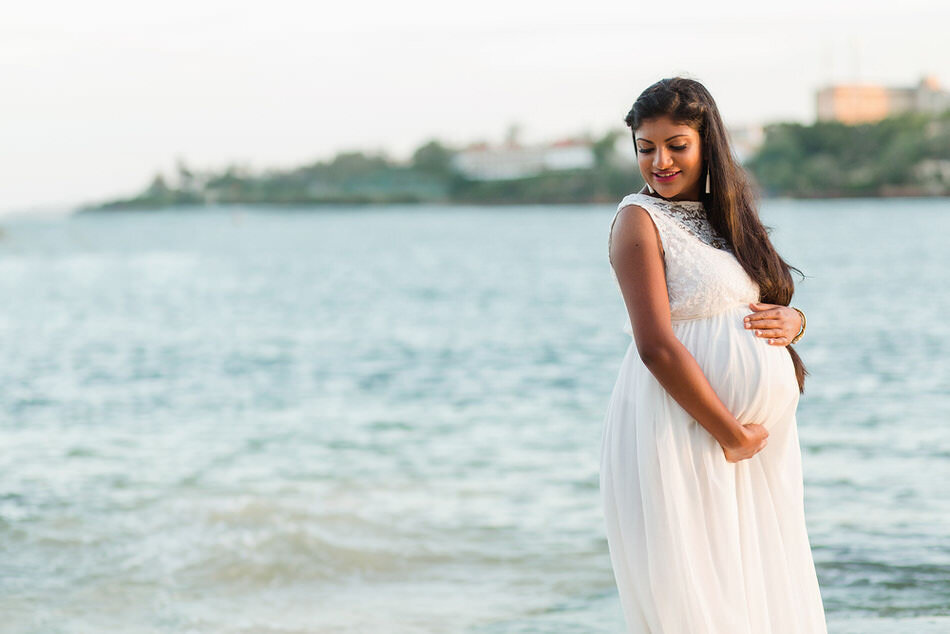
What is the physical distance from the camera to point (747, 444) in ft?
8.46

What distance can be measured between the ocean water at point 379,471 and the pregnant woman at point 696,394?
0.65 metres

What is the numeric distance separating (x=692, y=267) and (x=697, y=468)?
0.46 metres

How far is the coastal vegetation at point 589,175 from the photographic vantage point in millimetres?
116331

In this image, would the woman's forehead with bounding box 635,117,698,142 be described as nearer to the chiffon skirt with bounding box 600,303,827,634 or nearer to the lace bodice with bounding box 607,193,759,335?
the lace bodice with bounding box 607,193,759,335

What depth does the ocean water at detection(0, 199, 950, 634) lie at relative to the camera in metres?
6.05

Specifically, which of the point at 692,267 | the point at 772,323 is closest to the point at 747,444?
the point at 772,323

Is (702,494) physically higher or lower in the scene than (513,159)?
lower

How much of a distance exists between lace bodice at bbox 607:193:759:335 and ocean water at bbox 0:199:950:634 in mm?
658

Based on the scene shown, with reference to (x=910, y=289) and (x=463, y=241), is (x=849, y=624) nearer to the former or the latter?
(x=910, y=289)

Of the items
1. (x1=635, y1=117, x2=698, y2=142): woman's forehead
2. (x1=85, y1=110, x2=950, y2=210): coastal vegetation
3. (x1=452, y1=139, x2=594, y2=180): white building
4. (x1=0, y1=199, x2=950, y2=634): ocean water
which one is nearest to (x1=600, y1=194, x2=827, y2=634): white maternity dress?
(x1=635, y1=117, x2=698, y2=142): woman's forehead

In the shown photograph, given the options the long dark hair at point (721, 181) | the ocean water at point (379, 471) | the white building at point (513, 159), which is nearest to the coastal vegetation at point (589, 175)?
the white building at point (513, 159)

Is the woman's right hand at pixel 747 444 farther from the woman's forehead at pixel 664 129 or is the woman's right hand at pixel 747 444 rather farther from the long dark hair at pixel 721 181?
the woman's forehead at pixel 664 129

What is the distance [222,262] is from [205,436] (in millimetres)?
48559

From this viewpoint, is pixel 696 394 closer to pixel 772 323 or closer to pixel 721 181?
pixel 772 323
